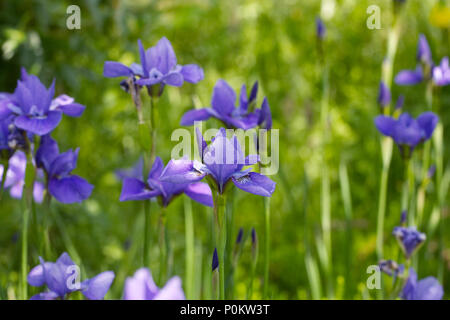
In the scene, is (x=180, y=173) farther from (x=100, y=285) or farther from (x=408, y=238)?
(x=408, y=238)

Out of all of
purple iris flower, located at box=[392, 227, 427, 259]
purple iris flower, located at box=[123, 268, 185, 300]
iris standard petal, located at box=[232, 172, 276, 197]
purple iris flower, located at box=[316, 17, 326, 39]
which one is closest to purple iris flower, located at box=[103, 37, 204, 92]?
iris standard petal, located at box=[232, 172, 276, 197]

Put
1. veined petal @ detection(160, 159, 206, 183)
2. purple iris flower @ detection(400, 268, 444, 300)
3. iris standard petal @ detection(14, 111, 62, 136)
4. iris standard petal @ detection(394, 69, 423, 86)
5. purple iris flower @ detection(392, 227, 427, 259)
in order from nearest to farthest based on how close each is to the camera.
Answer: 1. veined petal @ detection(160, 159, 206, 183)
2. iris standard petal @ detection(14, 111, 62, 136)
3. purple iris flower @ detection(400, 268, 444, 300)
4. purple iris flower @ detection(392, 227, 427, 259)
5. iris standard petal @ detection(394, 69, 423, 86)

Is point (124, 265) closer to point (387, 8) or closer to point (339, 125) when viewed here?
point (339, 125)

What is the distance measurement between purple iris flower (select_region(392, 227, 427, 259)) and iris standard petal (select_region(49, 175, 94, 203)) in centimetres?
57

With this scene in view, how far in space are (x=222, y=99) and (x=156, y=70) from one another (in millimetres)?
135

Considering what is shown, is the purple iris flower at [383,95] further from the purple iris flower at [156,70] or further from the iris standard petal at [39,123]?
the iris standard petal at [39,123]

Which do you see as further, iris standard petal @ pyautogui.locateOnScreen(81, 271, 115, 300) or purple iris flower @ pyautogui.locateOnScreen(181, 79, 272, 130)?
purple iris flower @ pyautogui.locateOnScreen(181, 79, 272, 130)

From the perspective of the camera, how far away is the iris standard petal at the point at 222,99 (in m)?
0.86

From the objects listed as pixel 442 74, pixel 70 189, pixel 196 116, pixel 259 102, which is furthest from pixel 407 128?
pixel 70 189

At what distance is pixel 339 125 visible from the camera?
2295mm

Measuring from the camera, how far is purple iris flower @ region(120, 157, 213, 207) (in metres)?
0.73

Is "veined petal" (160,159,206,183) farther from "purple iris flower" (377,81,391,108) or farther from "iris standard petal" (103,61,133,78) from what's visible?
"purple iris flower" (377,81,391,108)

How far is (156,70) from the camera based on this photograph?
0.80 metres

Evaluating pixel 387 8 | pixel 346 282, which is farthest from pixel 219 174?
pixel 387 8
